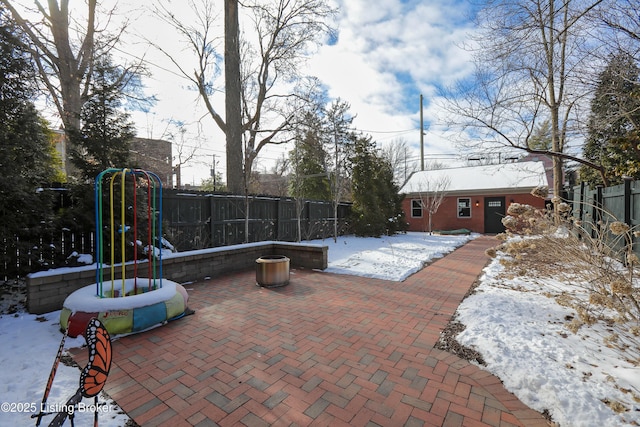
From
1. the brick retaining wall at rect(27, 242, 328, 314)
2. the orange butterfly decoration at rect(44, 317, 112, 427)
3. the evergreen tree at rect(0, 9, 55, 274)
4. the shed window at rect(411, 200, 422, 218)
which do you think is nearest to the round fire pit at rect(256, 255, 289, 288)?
the brick retaining wall at rect(27, 242, 328, 314)

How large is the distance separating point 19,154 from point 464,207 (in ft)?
60.4

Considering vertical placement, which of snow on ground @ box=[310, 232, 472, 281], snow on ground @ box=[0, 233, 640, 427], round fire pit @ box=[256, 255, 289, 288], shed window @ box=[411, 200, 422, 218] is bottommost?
snow on ground @ box=[310, 232, 472, 281]

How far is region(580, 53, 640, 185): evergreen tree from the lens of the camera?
5680mm

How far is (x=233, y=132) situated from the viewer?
10.1 meters

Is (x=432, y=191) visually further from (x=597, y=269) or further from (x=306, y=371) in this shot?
(x=306, y=371)

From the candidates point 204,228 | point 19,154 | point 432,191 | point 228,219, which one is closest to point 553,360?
point 19,154

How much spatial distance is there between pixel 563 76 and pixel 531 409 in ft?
24.6

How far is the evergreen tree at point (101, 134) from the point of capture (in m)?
5.04

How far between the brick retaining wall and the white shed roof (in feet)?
40.3

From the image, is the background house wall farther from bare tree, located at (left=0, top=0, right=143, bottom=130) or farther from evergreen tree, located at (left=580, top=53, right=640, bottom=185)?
bare tree, located at (left=0, top=0, right=143, bottom=130)

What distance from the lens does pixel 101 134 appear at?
517 centimetres

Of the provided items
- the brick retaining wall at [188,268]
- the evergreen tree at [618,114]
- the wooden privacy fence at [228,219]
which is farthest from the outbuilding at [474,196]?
the brick retaining wall at [188,268]

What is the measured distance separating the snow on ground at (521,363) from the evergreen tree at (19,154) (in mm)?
1183

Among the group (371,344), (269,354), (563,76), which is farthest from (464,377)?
(563,76)
